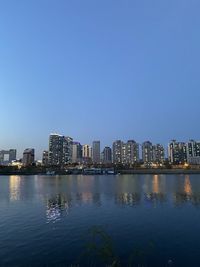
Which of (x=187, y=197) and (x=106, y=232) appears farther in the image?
(x=187, y=197)

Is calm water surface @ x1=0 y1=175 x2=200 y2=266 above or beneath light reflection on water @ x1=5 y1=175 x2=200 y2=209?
beneath

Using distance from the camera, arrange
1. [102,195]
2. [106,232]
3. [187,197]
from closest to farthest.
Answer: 1. [106,232]
2. [187,197]
3. [102,195]

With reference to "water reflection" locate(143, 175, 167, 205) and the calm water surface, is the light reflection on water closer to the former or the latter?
"water reflection" locate(143, 175, 167, 205)

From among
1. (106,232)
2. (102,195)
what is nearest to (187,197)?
(102,195)

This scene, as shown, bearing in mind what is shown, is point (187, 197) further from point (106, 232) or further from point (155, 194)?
point (106, 232)

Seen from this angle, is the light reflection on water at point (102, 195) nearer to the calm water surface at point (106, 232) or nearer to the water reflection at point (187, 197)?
the water reflection at point (187, 197)

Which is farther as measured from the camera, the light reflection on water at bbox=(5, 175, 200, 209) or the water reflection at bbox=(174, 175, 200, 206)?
Answer: the water reflection at bbox=(174, 175, 200, 206)

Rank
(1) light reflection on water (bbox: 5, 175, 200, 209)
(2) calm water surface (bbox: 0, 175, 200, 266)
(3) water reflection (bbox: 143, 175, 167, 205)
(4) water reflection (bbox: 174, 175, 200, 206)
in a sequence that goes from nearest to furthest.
→ (2) calm water surface (bbox: 0, 175, 200, 266), (1) light reflection on water (bbox: 5, 175, 200, 209), (4) water reflection (bbox: 174, 175, 200, 206), (3) water reflection (bbox: 143, 175, 167, 205)

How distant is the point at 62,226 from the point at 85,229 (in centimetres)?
362

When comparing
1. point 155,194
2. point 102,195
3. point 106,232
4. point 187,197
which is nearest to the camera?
point 106,232

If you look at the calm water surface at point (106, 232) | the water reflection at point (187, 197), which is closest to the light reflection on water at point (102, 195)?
the water reflection at point (187, 197)

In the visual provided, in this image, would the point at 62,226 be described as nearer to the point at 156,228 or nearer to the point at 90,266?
the point at 156,228

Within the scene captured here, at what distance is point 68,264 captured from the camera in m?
23.2

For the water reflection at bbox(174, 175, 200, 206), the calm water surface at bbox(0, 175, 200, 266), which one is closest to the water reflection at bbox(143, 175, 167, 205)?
the water reflection at bbox(174, 175, 200, 206)
